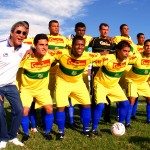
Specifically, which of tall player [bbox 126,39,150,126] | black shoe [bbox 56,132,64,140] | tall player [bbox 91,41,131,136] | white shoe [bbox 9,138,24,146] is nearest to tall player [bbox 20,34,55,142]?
black shoe [bbox 56,132,64,140]

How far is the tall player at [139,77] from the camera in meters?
9.77

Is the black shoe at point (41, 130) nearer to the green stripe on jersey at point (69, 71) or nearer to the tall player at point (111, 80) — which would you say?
the tall player at point (111, 80)

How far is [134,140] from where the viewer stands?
7926 millimetres

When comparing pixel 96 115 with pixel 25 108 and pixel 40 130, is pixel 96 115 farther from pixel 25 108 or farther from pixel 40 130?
pixel 25 108

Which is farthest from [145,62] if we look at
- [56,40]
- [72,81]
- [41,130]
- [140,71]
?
[41,130]

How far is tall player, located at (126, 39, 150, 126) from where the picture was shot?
9.77m

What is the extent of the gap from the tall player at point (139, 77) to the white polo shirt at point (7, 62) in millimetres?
4215

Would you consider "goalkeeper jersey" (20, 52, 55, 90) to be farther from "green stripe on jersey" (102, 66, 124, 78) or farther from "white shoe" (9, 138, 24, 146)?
"green stripe on jersey" (102, 66, 124, 78)

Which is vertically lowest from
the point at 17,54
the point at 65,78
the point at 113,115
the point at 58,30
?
the point at 113,115

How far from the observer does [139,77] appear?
10.1 meters

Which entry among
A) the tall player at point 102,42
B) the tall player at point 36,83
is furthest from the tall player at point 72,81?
the tall player at point 102,42

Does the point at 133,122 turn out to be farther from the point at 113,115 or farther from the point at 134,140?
the point at 134,140

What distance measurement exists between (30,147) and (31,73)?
186cm

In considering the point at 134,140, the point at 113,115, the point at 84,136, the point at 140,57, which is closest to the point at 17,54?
the point at 84,136
